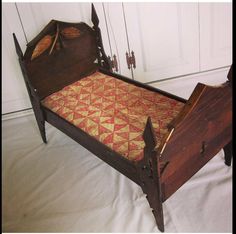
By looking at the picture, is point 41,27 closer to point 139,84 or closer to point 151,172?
point 139,84

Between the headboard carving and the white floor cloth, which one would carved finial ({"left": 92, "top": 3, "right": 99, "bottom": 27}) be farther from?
the white floor cloth

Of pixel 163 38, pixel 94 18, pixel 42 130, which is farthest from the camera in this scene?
pixel 163 38

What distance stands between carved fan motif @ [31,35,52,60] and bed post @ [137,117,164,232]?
913 mm

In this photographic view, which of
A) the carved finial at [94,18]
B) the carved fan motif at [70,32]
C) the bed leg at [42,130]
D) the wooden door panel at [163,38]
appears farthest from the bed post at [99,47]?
the bed leg at [42,130]

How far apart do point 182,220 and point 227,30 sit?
1.38 meters

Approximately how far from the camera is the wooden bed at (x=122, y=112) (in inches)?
44.8

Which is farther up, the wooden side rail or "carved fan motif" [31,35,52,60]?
"carved fan motif" [31,35,52,60]

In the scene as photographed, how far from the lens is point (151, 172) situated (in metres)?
1.17

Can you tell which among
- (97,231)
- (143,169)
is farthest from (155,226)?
(143,169)

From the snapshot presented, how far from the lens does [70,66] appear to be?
6.22 ft

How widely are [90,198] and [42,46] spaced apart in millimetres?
864

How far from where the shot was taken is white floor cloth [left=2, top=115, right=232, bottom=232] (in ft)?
4.73

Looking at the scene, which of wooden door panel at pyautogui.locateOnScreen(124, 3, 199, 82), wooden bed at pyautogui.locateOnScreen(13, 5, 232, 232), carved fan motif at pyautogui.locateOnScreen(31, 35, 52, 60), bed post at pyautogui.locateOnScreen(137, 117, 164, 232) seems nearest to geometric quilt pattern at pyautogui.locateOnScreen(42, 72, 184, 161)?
wooden bed at pyautogui.locateOnScreen(13, 5, 232, 232)

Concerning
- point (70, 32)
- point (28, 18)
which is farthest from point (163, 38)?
point (28, 18)
